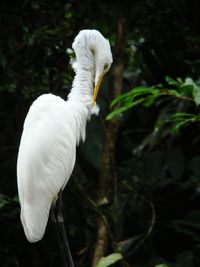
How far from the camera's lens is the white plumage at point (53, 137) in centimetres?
244

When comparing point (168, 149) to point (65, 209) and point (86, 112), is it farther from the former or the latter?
point (86, 112)

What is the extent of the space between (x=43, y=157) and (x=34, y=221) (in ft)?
1.00

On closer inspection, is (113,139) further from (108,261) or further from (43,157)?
(43,157)

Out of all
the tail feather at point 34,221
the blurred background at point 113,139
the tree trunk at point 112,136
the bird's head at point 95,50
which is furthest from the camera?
the tree trunk at point 112,136

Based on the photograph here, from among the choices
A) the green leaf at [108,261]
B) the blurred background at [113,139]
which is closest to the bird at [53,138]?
the green leaf at [108,261]

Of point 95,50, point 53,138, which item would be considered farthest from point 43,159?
point 95,50

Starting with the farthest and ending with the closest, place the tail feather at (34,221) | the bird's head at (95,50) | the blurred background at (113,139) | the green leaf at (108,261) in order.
A: the blurred background at (113,139) < the green leaf at (108,261) < the bird's head at (95,50) < the tail feather at (34,221)

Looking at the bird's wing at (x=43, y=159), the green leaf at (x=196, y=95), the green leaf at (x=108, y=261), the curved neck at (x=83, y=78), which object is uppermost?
the curved neck at (x=83, y=78)

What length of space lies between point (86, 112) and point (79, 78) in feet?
0.55

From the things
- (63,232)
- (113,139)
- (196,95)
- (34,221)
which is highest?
(196,95)

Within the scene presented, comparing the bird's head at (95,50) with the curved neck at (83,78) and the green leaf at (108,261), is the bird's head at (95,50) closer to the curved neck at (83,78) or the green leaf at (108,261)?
the curved neck at (83,78)

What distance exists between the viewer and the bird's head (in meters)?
2.62

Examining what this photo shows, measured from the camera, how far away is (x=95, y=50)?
105 inches

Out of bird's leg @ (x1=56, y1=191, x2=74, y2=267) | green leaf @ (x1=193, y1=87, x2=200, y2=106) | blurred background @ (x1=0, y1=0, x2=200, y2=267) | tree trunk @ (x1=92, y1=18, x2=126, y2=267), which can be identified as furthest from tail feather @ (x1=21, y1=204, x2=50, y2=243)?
tree trunk @ (x1=92, y1=18, x2=126, y2=267)
